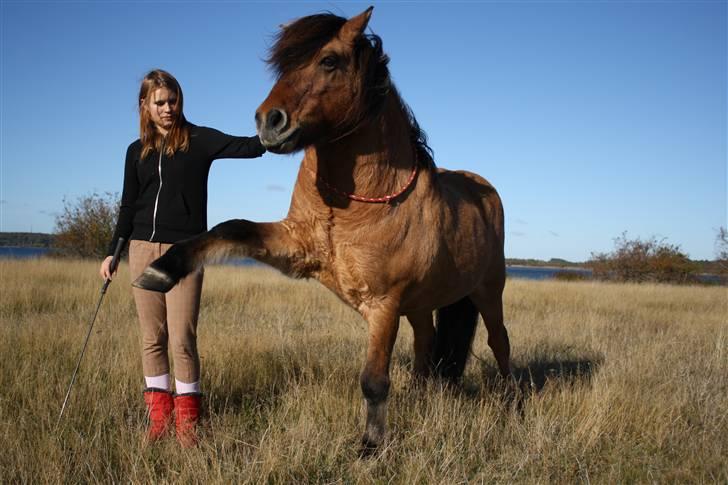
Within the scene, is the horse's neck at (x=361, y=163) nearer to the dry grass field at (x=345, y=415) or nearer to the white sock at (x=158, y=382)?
the dry grass field at (x=345, y=415)

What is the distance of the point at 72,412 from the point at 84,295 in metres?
6.85

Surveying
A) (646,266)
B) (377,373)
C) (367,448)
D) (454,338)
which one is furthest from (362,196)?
(646,266)

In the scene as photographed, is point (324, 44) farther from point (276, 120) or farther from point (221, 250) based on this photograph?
point (221, 250)

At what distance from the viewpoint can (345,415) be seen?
12.9ft

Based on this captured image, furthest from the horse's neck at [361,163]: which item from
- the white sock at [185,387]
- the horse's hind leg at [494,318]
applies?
the horse's hind leg at [494,318]

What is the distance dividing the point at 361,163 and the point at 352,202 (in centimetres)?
26

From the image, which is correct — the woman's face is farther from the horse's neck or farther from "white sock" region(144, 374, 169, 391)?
"white sock" region(144, 374, 169, 391)

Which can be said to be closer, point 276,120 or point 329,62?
point 276,120

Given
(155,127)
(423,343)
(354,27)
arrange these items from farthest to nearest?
(423,343), (155,127), (354,27)

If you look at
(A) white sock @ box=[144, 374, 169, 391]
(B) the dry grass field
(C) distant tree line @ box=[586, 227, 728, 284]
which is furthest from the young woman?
(C) distant tree line @ box=[586, 227, 728, 284]

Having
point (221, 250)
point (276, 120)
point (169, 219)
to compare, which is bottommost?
point (221, 250)

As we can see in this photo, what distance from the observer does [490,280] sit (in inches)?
Result: 206

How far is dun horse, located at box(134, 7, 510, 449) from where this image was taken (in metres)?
3.03

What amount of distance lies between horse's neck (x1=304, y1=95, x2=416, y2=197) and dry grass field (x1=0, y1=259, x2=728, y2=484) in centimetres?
157
